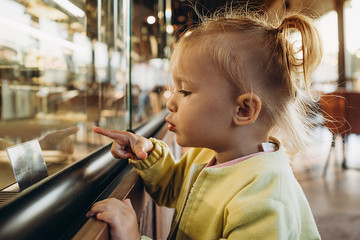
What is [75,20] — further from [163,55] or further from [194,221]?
[163,55]

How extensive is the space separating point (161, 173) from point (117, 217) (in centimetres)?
35

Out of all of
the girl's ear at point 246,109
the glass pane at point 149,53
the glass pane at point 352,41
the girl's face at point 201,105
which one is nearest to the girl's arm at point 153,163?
the girl's face at point 201,105

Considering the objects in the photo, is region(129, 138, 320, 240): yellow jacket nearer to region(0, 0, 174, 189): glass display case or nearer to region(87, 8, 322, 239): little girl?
region(87, 8, 322, 239): little girl

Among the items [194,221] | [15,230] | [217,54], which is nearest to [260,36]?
[217,54]

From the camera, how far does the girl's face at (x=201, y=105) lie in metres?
0.68

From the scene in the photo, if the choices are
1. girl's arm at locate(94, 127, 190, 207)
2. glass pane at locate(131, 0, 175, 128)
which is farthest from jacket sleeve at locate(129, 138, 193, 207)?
glass pane at locate(131, 0, 175, 128)

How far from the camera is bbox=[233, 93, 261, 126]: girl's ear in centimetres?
68

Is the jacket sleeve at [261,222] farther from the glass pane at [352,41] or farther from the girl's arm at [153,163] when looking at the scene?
the glass pane at [352,41]

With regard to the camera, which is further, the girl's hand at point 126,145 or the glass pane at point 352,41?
the glass pane at point 352,41

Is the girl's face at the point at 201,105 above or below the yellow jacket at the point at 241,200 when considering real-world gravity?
above

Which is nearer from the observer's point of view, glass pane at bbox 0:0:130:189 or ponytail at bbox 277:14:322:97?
glass pane at bbox 0:0:130:189

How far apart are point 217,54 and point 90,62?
0.63m

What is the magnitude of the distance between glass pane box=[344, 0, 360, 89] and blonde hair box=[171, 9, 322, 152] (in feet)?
19.0

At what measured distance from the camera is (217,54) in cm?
69
